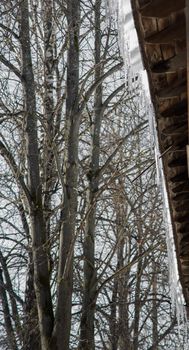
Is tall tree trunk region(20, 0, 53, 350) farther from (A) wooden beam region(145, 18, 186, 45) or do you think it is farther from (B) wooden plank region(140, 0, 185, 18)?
(B) wooden plank region(140, 0, 185, 18)

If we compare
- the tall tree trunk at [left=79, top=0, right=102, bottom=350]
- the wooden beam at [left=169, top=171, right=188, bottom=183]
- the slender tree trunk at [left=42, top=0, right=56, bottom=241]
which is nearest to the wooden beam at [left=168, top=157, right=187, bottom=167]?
the wooden beam at [left=169, top=171, right=188, bottom=183]

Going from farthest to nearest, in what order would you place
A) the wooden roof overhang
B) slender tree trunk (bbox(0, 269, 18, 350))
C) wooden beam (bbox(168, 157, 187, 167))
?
slender tree trunk (bbox(0, 269, 18, 350)) → wooden beam (bbox(168, 157, 187, 167)) → the wooden roof overhang

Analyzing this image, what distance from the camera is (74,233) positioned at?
893 cm

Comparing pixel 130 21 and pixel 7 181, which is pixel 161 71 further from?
pixel 7 181

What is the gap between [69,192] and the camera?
353 inches

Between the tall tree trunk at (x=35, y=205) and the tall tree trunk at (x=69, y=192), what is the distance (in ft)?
0.52

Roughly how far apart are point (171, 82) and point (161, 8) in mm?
637

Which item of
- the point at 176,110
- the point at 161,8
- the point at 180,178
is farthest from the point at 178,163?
the point at 161,8

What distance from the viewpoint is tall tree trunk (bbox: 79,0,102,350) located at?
368 inches

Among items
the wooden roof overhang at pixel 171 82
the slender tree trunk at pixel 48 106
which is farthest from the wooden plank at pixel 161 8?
the slender tree trunk at pixel 48 106

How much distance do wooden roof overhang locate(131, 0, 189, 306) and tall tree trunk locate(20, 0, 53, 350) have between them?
3714 mm

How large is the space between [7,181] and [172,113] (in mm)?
8221

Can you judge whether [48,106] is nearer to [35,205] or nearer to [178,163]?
[35,205]

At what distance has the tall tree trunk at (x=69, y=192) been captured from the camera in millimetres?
8203
